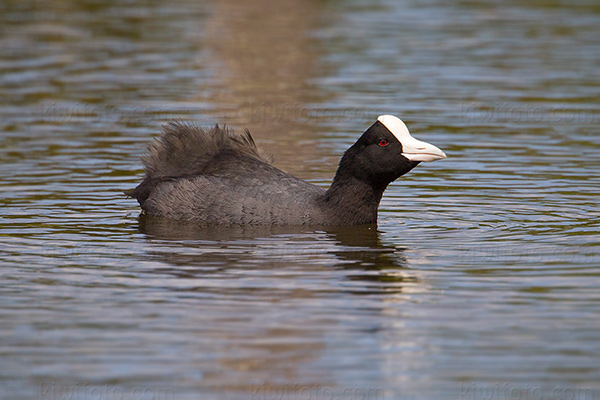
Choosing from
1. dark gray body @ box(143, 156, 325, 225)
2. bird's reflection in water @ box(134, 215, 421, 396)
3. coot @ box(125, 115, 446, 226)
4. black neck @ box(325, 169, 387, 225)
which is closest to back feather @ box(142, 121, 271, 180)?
coot @ box(125, 115, 446, 226)

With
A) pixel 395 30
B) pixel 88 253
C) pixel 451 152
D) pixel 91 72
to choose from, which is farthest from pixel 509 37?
pixel 88 253

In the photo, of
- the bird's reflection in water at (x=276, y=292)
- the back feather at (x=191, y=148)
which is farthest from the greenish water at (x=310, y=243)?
the back feather at (x=191, y=148)

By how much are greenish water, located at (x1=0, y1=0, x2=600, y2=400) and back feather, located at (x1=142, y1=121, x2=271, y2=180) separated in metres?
0.64

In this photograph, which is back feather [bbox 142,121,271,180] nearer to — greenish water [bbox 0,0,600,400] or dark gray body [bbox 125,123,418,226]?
dark gray body [bbox 125,123,418,226]

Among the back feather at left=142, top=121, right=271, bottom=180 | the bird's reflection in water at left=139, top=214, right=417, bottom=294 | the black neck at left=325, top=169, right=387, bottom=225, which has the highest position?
the back feather at left=142, top=121, right=271, bottom=180

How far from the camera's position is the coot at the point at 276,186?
405 inches

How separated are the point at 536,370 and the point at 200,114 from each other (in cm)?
1088

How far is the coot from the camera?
10297 mm

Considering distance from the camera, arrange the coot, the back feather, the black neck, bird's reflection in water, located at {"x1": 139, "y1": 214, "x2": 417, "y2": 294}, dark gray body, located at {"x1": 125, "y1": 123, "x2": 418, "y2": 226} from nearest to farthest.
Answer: bird's reflection in water, located at {"x1": 139, "y1": 214, "x2": 417, "y2": 294}
the coot
dark gray body, located at {"x1": 125, "y1": 123, "x2": 418, "y2": 226}
the black neck
the back feather

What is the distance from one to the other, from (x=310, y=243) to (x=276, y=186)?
0.92 m

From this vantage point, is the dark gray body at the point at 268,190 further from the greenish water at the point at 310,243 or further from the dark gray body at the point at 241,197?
the greenish water at the point at 310,243

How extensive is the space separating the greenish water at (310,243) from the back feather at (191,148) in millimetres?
643

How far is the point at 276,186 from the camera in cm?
1059

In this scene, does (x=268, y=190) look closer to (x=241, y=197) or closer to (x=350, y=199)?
(x=241, y=197)
